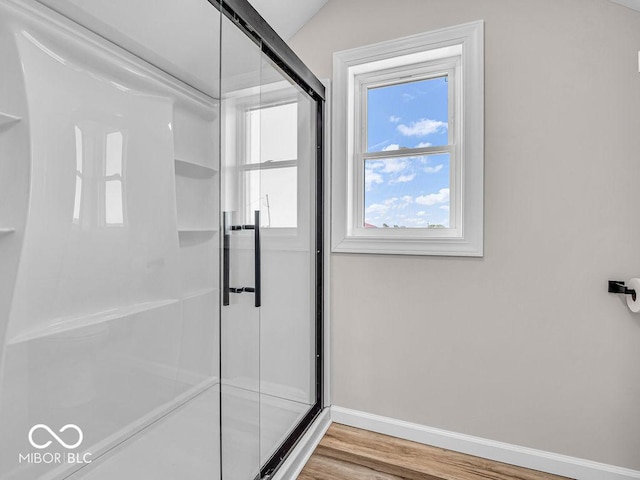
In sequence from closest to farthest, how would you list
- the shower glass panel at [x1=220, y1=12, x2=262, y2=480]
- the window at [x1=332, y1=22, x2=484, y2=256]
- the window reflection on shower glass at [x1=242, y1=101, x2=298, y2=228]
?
the shower glass panel at [x1=220, y1=12, x2=262, y2=480] < the window reflection on shower glass at [x1=242, y1=101, x2=298, y2=228] < the window at [x1=332, y1=22, x2=484, y2=256]

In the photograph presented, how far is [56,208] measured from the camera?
0.71 meters

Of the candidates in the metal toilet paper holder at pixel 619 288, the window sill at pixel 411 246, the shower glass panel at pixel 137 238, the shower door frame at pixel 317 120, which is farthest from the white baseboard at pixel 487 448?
the window sill at pixel 411 246

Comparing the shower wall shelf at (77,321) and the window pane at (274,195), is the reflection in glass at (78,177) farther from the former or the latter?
the window pane at (274,195)

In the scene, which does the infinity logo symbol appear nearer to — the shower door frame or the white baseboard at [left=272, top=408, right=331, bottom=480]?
the shower door frame

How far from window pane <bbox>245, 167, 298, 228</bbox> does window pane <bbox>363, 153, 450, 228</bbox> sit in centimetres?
58

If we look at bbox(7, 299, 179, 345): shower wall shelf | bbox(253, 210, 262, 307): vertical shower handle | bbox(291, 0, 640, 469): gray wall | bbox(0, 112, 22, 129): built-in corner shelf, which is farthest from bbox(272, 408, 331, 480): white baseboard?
bbox(0, 112, 22, 129): built-in corner shelf

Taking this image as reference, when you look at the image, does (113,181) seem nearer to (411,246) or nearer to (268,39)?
(268,39)

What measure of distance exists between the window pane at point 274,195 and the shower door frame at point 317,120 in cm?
30

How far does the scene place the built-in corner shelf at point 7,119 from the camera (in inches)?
25.2

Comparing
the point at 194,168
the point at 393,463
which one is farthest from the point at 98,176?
the point at 393,463

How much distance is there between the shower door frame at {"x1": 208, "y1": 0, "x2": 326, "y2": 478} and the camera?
3.94 ft

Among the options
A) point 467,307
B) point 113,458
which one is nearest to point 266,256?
point 113,458

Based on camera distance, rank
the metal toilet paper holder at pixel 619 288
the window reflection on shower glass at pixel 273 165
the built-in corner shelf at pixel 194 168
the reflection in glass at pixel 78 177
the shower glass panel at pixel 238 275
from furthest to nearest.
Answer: the metal toilet paper holder at pixel 619 288 → the window reflection on shower glass at pixel 273 165 → the shower glass panel at pixel 238 275 → the built-in corner shelf at pixel 194 168 → the reflection in glass at pixel 78 177

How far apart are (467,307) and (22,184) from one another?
179 centimetres
